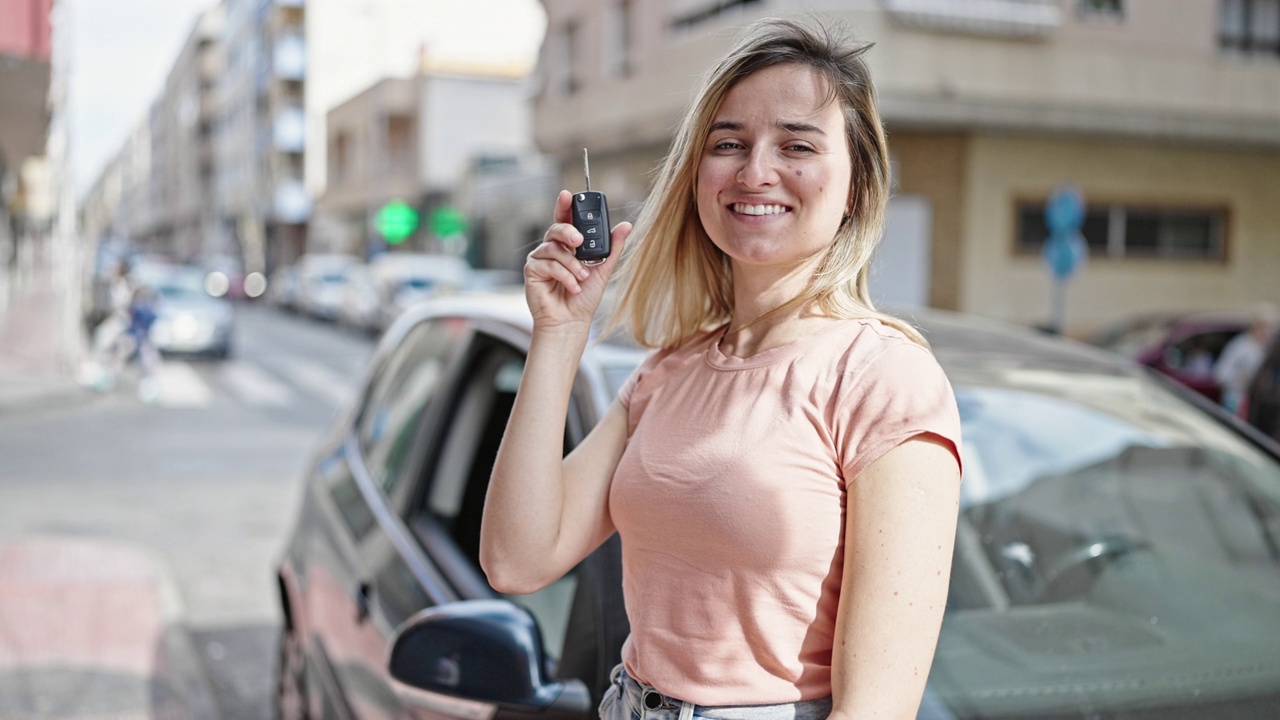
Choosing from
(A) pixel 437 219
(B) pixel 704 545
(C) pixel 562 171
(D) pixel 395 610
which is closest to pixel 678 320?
(B) pixel 704 545

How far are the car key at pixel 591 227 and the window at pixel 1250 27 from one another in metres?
22.1

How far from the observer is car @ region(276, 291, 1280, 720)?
199 centimetres

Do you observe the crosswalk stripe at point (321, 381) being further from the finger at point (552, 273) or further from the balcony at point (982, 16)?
the finger at point (552, 273)

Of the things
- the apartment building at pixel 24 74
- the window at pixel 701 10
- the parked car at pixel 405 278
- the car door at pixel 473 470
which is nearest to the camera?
the car door at pixel 473 470

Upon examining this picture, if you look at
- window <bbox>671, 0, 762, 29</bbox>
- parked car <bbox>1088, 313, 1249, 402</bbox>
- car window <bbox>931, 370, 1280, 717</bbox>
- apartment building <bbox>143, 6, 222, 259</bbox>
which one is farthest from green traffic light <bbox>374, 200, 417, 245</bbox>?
apartment building <bbox>143, 6, 222, 259</bbox>

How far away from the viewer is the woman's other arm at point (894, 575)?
4.25 ft

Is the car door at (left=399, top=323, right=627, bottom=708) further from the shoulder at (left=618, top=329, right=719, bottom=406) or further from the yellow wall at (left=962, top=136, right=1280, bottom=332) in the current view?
the yellow wall at (left=962, top=136, right=1280, bottom=332)

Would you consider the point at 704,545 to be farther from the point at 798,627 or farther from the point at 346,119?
the point at 346,119

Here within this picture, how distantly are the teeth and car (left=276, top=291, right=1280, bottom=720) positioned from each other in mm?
352

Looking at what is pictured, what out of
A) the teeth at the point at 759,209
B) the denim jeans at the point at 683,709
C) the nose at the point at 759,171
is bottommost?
the denim jeans at the point at 683,709

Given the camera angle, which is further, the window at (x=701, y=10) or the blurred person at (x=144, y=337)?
the window at (x=701, y=10)

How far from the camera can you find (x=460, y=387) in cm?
310

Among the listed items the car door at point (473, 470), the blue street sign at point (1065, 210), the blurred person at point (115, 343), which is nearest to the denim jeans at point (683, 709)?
the car door at point (473, 470)

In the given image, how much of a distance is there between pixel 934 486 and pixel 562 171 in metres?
28.1
